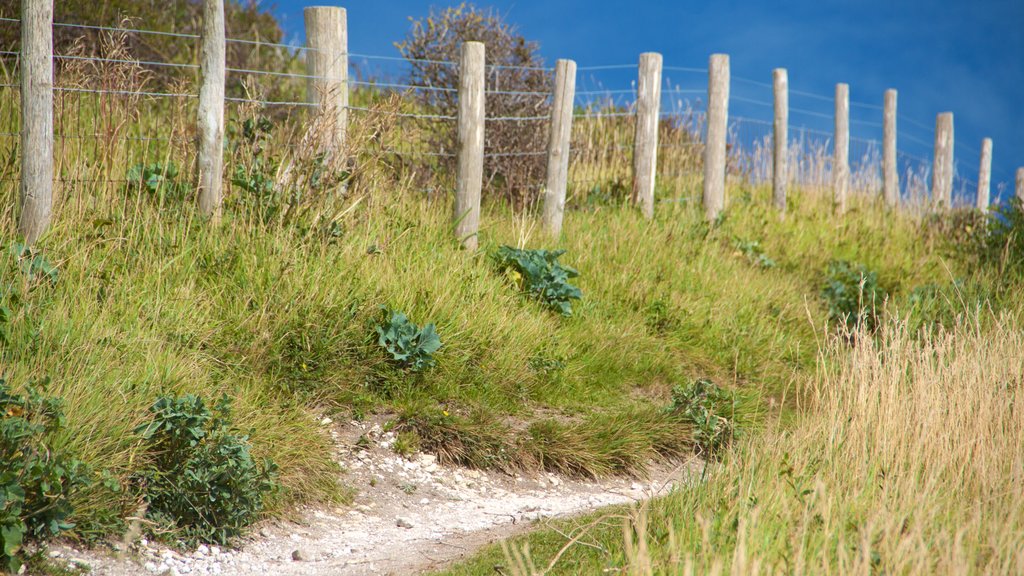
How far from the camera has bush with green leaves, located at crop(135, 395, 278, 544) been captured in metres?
4.52

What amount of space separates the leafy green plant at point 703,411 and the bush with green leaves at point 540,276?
1325 millimetres

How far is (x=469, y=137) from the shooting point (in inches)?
327

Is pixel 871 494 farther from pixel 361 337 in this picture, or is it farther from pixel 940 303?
pixel 940 303

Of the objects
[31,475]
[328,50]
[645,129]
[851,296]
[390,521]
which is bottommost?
[390,521]

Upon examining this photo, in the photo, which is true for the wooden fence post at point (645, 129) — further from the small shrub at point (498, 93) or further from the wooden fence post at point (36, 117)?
the wooden fence post at point (36, 117)

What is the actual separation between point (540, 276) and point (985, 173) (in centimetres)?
1289

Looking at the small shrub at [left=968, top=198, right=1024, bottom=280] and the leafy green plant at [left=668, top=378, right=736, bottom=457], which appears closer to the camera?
the leafy green plant at [left=668, top=378, right=736, bottom=457]

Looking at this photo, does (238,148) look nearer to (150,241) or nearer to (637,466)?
(150,241)

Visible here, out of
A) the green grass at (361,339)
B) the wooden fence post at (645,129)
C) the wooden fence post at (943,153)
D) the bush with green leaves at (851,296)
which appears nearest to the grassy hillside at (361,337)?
the green grass at (361,339)

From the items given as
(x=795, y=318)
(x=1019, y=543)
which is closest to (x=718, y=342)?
(x=795, y=318)

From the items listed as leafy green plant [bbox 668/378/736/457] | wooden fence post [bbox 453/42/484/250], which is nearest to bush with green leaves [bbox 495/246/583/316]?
wooden fence post [bbox 453/42/484/250]

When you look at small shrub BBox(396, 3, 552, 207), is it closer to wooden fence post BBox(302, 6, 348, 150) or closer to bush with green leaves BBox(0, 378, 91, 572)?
wooden fence post BBox(302, 6, 348, 150)

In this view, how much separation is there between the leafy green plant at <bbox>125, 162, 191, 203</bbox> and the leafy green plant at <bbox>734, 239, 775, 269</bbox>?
19.6 ft

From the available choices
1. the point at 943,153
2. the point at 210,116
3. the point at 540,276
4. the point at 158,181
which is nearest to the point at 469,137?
the point at 540,276
